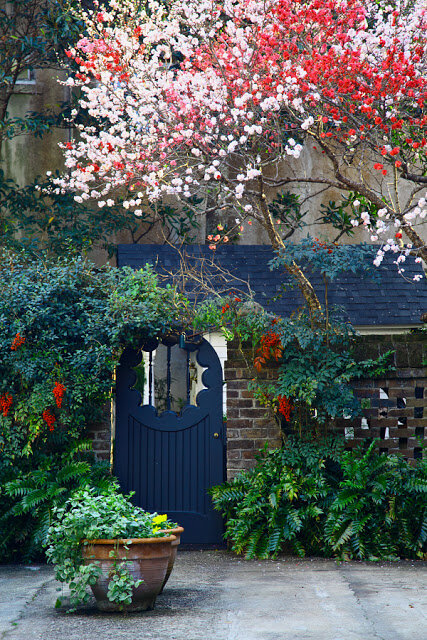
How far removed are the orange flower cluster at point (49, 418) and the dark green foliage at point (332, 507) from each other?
1.79m

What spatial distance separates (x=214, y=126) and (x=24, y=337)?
438 cm

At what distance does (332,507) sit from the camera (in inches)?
261

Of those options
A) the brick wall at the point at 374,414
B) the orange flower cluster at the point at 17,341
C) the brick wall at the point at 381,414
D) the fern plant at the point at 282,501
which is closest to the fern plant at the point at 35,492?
the brick wall at the point at 374,414

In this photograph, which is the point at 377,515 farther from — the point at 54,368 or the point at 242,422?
the point at 54,368

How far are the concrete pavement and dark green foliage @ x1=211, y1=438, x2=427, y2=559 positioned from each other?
0.25 meters

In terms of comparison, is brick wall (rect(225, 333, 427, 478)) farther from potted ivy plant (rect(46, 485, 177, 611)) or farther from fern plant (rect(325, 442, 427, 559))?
potted ivy plant (rect(46, 485, 177, 611))

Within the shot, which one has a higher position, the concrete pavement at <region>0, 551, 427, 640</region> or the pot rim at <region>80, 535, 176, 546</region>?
the pot rim at <region>80, 535, 176, 546</region>

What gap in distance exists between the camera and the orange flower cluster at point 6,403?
23.3 ft

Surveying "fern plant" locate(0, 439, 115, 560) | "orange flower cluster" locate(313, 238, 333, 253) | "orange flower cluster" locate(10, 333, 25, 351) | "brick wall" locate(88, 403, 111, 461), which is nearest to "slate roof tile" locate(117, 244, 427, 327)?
"orange flower cluster" locate(313, 238, 333, 253)

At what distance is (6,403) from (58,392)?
592 mm

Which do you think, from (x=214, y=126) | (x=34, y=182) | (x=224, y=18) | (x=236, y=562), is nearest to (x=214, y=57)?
(x=214, y=126)

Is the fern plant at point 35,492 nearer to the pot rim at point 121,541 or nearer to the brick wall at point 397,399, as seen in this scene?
the pot rim at point 121,541

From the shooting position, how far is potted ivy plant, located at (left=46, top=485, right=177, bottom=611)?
4516 millimetres

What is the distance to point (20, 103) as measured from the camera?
14227 millimetres
